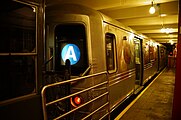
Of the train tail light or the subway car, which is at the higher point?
the subway car

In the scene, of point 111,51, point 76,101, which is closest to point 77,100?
point 76,101

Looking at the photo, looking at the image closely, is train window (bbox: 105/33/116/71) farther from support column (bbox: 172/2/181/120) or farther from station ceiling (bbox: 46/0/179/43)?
station ceiling (bbox: 46/0/179/43)

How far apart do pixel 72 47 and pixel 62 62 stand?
18.8 inches

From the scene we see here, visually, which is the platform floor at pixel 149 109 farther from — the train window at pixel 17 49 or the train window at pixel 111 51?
the train window at pixel 17 49

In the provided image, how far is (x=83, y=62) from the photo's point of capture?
4141 mm

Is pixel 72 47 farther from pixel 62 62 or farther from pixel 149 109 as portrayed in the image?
pixel 149 109

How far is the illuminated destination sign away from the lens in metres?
4.20

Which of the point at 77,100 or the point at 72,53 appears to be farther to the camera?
the point at 72,53

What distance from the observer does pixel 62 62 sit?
4.38 m

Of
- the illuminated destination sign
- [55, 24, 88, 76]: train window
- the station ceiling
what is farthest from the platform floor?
the station ceiling

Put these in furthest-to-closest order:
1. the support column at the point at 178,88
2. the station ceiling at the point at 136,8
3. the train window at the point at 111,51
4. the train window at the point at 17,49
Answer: the station ceiling at the point at 136,8 < the train window at the point at 111,51 < the support column at the point at 178,88 < the train window at the point at 17,49

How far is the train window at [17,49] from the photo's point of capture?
218 centimetres

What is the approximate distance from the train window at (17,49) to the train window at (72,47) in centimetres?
173

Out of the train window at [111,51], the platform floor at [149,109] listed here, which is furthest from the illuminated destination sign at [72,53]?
the platform floor at [149,109]
